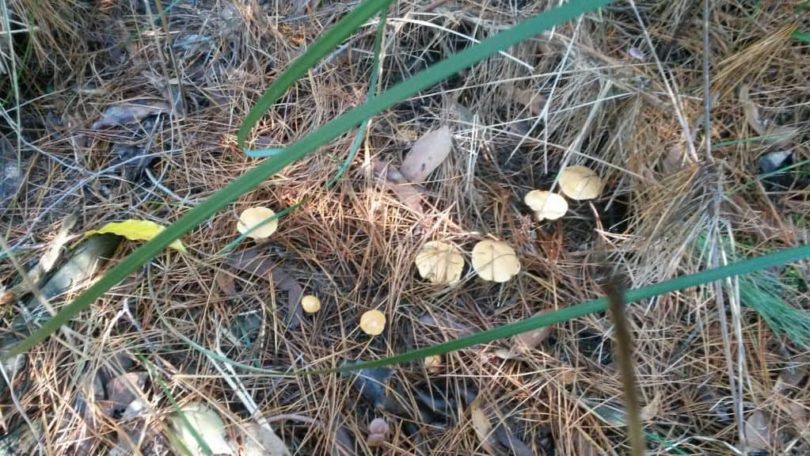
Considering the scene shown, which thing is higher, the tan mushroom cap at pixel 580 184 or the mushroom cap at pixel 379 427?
the tan mushroom cap at pixel 580 184

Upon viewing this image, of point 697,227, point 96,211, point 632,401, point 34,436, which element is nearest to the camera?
point 632,401

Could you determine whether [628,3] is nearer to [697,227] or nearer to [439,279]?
[697,227]

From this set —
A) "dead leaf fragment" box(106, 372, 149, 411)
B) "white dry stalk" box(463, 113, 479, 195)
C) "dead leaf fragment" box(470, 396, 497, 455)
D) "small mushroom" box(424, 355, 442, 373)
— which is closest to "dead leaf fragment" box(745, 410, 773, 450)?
"dead leaf fragment" box(470, 396, 497, 455)

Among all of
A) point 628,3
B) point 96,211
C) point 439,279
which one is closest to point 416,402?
point 439,279

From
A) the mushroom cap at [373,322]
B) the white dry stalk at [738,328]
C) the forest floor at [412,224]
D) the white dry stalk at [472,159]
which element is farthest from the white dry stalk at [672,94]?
the mushroom cap at [373,322]

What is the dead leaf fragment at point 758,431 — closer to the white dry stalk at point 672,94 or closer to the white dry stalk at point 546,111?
the white dry stalk at point 672,94

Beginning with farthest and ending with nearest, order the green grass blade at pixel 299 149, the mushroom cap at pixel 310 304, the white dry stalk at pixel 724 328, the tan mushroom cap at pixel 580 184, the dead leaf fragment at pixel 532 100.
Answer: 1. the dead leaf fragment at pixel 532 100
2. the tan mushroom cap at pixel 580 184
3. the mushroom cap at pixel 310 304
4. the white dry stalk at pixel 724 328
5. the green grass blade at pixel 299 149
